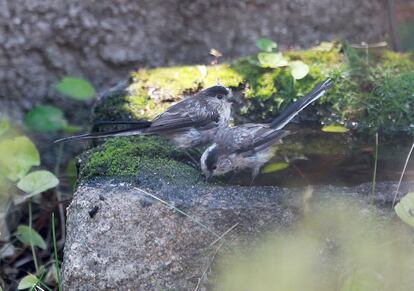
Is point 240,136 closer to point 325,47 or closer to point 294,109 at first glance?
point 294,109

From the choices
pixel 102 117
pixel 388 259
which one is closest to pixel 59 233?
pixel 102 117

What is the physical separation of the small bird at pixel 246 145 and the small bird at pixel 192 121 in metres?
0.15

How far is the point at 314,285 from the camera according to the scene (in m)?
Answer: 3.22

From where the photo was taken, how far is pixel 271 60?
15.5ft

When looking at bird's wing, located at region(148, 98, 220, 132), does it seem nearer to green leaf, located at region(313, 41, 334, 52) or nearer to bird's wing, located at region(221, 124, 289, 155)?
bird's wing, located at region(221, 124, 289, 155)

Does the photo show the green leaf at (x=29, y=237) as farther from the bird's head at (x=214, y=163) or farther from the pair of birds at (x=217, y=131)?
the bird's head at (x=214, y=163)

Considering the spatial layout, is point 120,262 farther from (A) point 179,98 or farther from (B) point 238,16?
(B) point 238,16

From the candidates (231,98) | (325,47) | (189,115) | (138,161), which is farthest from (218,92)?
(325,47)

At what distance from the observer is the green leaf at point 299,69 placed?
15.1 feet

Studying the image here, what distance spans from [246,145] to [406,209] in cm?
98

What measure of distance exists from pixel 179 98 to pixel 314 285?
1744 millimetres

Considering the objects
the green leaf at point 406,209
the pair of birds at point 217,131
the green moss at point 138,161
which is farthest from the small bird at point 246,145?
the green leaf at point 406,209

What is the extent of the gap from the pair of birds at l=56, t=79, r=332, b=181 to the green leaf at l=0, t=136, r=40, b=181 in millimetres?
342

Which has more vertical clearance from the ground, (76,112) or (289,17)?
(289,17)
